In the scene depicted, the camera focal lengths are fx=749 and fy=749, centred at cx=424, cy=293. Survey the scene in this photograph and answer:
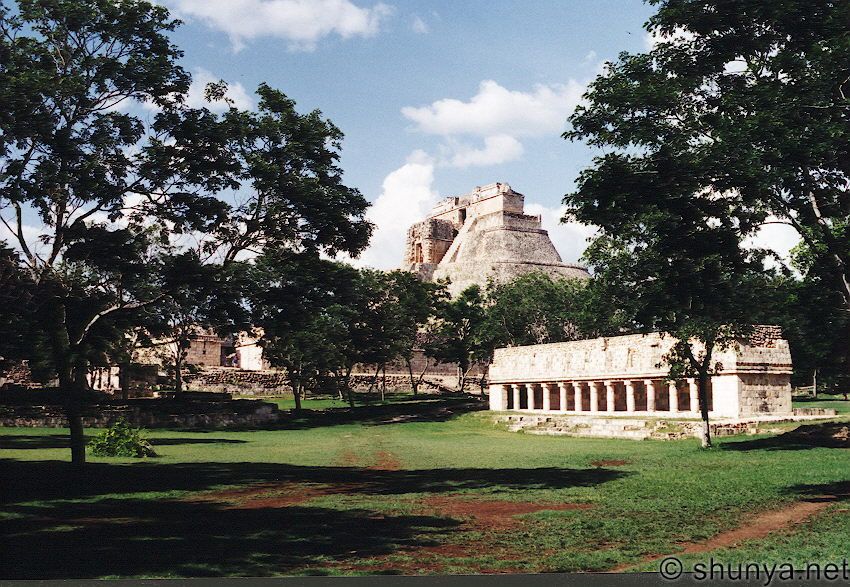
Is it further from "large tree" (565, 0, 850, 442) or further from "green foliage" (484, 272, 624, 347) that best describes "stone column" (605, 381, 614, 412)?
"large tree" (565, 0, 850, 442)

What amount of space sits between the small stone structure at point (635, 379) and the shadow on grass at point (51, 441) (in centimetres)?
1428

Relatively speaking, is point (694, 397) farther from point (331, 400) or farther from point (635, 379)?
point (331, 400)

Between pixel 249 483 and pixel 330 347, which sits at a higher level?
pixel 330 347

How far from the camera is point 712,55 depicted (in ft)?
41.4

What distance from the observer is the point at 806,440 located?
18.6 metres

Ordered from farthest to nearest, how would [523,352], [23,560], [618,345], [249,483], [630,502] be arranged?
[523,352] → [618,345] → [249,483] → [630,502] → [23,560]

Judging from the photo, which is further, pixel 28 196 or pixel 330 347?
pixel 330 347

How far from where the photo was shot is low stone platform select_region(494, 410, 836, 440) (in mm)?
22000

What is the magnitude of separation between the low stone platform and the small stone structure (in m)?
1.15

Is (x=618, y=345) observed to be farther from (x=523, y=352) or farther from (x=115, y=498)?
(x=115, y=498)

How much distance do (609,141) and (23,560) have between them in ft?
33.6

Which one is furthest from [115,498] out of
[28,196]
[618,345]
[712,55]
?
[618,345]

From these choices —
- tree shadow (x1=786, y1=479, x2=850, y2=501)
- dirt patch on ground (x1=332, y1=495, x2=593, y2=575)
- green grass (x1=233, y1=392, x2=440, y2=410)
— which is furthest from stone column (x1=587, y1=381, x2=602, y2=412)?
dirt patch on ground (x1=332, y1=495, x2=593, y2=575)

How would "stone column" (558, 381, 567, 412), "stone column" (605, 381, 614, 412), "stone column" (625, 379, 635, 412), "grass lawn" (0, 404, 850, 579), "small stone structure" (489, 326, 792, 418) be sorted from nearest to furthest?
"grass lawn" (0, 404, 850, 579) → "small stone structure" (489, 326, 792, 418) → "stone column" (625, 379, 635, 412) → "stone column" (605, 381, 614, 412) → "stone column" (558, 381, 567, 412)
